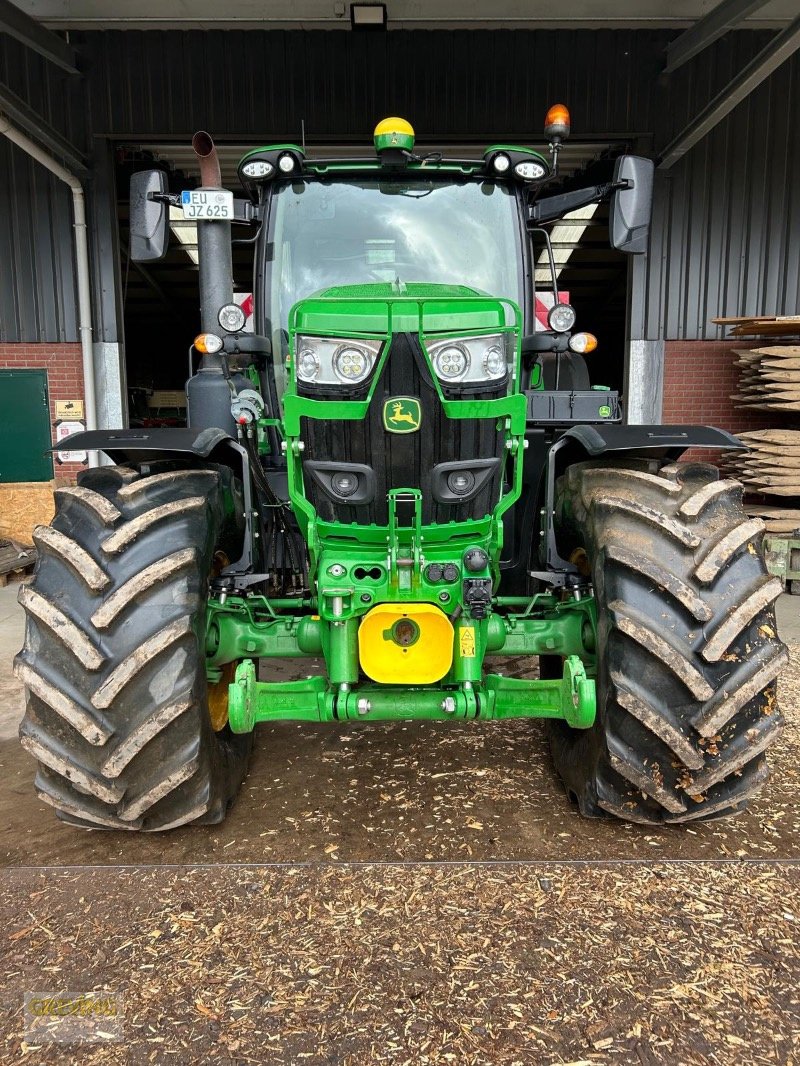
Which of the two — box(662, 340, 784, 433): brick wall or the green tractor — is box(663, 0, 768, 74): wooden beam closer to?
box(662, 340, 784, 433): brick wall

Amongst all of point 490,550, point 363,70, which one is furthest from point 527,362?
point 363,70

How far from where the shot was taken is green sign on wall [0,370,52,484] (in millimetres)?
8867

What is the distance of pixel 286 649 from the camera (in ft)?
9.48

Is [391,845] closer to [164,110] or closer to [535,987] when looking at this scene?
[535,987]

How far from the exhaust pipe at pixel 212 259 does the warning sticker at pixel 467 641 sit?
5.93ft

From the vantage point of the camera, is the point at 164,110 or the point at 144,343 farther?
the point at 144,343

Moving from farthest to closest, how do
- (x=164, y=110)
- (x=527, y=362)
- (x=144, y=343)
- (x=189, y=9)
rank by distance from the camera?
1. (x=144, y=343)
2. (x=164, y=110)
3. (x=189, y=9)
4. (x=527, y=362)

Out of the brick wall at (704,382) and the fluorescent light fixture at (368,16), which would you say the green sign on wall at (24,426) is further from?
the brick wall at (704,382)

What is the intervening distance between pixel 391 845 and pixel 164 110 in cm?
827

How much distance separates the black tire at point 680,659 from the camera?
246 centimetres

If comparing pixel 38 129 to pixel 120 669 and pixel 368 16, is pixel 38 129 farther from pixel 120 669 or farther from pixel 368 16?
pixel 120 669

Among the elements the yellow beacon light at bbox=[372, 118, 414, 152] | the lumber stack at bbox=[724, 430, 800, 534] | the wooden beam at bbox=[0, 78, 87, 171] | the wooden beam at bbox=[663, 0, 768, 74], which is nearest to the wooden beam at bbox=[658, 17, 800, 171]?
the wooden beam at bbox=[663, 0, 768, 74]

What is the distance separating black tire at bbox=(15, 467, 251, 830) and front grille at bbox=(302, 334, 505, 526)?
541 millimetres

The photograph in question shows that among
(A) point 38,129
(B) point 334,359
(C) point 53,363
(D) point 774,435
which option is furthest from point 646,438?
(C) point 53,363
